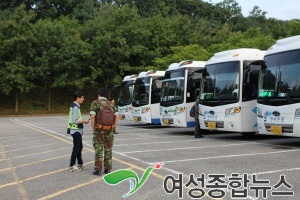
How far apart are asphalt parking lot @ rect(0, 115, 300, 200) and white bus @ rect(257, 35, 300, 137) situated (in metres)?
0.68

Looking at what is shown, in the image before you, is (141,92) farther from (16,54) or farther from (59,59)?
(16,54)

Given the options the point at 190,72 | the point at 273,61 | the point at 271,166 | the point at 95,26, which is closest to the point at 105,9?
the point at 95,26

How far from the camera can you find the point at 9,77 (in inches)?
1492

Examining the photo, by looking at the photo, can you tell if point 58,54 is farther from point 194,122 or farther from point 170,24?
point 194,122

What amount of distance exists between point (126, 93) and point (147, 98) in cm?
285

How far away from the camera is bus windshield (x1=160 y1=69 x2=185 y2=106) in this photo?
1614 cm

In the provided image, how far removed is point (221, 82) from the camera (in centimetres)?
1348

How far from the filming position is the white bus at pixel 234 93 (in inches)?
504

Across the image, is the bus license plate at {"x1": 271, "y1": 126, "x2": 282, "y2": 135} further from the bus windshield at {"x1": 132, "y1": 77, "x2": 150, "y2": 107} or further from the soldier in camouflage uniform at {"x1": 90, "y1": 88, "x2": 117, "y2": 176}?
the bus windshield at {"x1": 132, "y1": 77, "x2": 150, "y2": 107}

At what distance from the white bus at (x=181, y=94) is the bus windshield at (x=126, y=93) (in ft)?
18.6

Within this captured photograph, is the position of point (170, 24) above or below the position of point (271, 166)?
above

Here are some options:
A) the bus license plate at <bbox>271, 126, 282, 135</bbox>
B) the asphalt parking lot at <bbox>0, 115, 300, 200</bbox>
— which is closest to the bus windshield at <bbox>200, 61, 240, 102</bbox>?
the asphalt parking lot at <bbox>0, 115, 300, 200</bbox>

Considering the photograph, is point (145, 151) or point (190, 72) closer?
point (145, 151)

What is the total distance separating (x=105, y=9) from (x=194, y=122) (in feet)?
141
